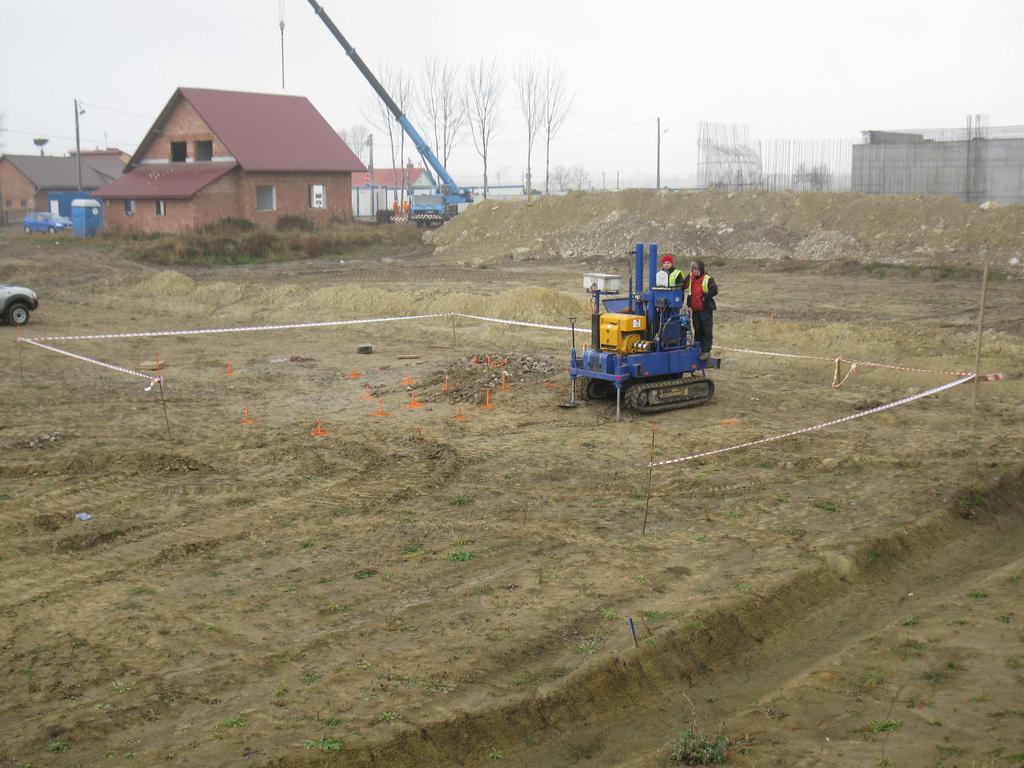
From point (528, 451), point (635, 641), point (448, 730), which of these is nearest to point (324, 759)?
point (448, 730)

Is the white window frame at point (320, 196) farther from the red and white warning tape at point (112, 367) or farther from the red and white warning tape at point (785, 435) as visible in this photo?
the red and white warning tape at point (785, 435)

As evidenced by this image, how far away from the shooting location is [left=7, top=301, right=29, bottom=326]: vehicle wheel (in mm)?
24828

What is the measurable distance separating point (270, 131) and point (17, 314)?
28.4 metres

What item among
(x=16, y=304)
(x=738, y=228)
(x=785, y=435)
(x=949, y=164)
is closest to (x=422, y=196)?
(x=738, y=228)

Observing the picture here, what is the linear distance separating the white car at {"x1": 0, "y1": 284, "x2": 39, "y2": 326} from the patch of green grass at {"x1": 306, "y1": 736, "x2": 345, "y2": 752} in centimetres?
2146

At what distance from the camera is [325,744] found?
247 inches

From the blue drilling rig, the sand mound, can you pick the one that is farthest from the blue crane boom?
the blue drilling rig

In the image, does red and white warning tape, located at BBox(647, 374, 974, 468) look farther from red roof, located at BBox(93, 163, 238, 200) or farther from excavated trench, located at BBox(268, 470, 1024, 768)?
red roof, located at BBox(93, 163, 238, 200)

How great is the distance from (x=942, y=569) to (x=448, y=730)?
5586 millimetres

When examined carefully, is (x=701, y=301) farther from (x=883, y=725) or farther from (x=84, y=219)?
(x=84, y=219)

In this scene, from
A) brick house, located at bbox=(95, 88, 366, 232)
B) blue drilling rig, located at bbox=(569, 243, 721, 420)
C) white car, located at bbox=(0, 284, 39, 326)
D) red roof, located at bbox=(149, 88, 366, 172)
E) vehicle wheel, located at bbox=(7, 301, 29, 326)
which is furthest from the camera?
red roof, located at bbox=(149, 88, 366, 172)

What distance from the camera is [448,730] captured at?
659 centimetres

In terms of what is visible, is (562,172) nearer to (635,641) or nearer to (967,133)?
(967,133)

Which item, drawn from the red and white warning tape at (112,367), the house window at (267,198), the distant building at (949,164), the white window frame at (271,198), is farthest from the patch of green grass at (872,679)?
the house window at (267,198)
